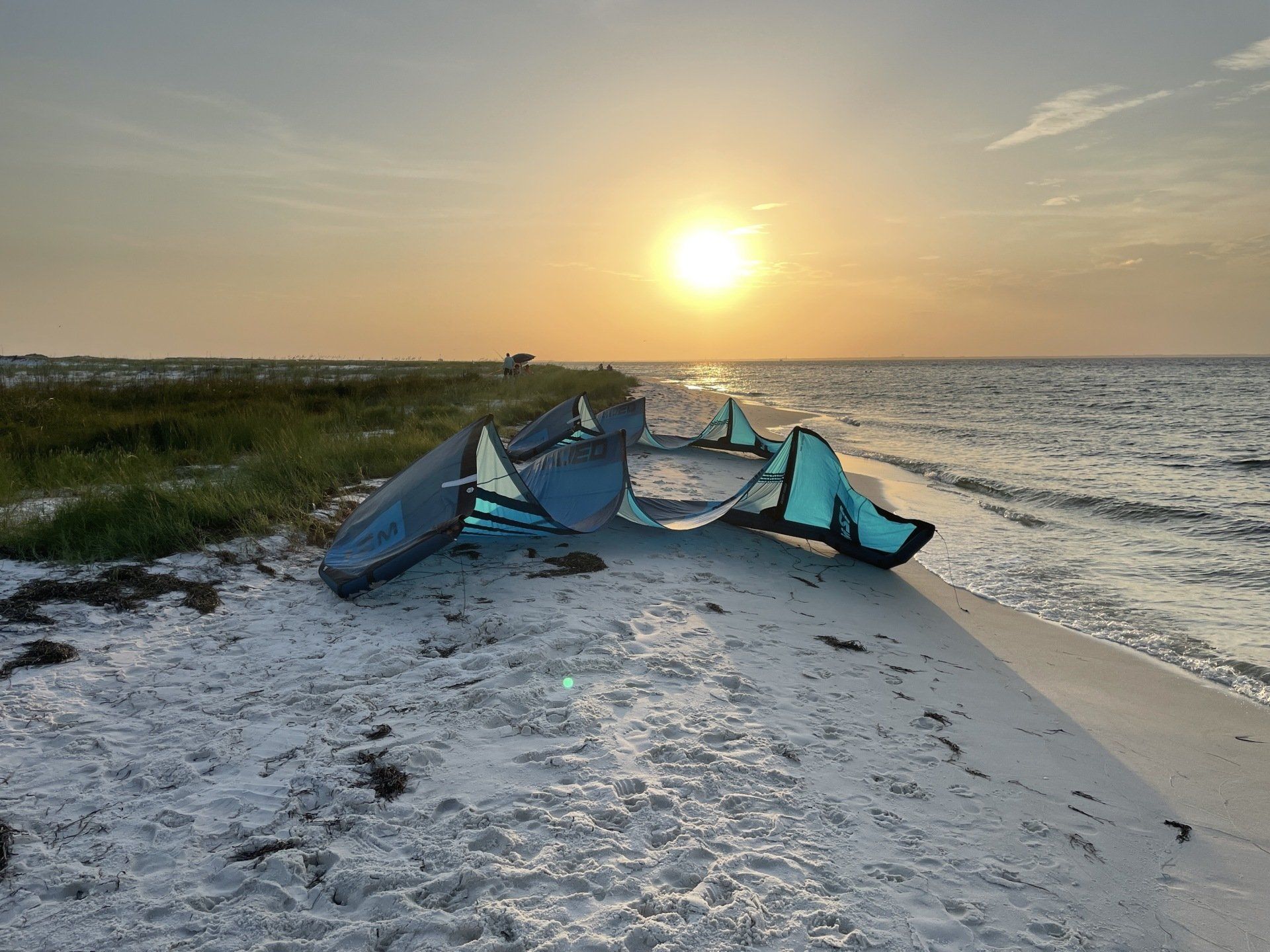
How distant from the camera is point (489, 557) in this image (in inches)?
232

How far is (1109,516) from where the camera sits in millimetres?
9781

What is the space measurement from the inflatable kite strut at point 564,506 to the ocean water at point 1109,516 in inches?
50.7

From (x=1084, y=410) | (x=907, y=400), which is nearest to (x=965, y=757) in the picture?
(x=1084, y=410)

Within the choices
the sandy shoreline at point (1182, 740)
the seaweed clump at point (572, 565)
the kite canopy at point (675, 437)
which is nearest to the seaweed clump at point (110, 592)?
the seaweed clump at point (572, 565)

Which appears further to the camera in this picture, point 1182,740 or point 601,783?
point 1182,740

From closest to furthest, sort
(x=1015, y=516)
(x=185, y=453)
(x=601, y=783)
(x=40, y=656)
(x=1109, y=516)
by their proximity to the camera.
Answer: (x=601, y=783), (x=40, y=656), (x=185, y=453), (x=1015, y=516), (x=1109, y=516)

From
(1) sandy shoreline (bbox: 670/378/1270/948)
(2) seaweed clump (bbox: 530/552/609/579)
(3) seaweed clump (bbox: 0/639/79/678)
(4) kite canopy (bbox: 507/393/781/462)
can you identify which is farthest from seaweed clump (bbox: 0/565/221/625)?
(4) kite canopy (bbox: 507/393/781/462)

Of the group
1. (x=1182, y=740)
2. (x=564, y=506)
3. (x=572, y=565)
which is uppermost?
(x=564, y=506)

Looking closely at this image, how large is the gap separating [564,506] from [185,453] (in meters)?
6.57

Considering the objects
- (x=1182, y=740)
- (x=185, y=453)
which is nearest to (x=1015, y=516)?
(x=1182, y=740)

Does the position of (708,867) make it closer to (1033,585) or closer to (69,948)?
(69,948)

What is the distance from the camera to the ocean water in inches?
224

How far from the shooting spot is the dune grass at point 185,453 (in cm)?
551

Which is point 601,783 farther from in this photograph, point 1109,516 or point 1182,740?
point 1109,516
